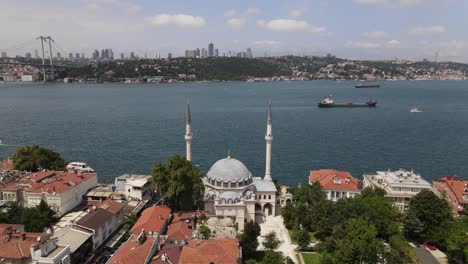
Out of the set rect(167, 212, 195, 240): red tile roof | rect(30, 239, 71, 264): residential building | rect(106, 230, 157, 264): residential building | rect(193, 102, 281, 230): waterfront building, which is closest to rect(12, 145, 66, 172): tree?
rect(193, 102, 281, 230): waterfront building

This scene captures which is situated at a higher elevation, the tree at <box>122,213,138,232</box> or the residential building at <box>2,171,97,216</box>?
the residential building at <box>2,171,97,216</box>

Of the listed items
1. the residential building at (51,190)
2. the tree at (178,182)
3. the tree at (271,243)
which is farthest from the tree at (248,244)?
the residential building at (51,190)

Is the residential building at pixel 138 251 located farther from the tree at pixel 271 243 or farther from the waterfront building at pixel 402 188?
the waterfront building at pixel 402 188

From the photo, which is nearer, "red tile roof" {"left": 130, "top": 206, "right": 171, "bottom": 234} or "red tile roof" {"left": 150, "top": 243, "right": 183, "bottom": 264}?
"red tile roof" {"left": 150, "top": 243, "right": 183, "bottom": 264}

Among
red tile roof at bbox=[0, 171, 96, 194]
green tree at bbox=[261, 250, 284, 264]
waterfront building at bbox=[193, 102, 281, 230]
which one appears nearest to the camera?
green tree at bbox=[261, 250, 284, 264]

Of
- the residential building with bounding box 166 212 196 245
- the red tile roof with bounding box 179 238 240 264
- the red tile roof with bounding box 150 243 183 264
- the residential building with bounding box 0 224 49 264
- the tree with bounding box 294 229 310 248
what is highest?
the residential building with bounding box 0 224 49 264

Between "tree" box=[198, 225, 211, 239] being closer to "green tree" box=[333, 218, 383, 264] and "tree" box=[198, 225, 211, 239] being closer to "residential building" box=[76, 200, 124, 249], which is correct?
"residential building" box=[76, 200, 124, 249]

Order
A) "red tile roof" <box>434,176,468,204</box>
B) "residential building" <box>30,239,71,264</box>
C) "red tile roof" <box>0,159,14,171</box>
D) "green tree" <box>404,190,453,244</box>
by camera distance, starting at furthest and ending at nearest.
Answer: "red tile roof" <box>0,159,14,171</box>, "red tile roof" <box>434,176,468,204</box>, "green tree" <box>404,190,453,244</box>, "residential building" <box>30,239,71,264</box>

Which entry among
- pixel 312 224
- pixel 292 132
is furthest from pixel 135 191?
pixel 292 132
